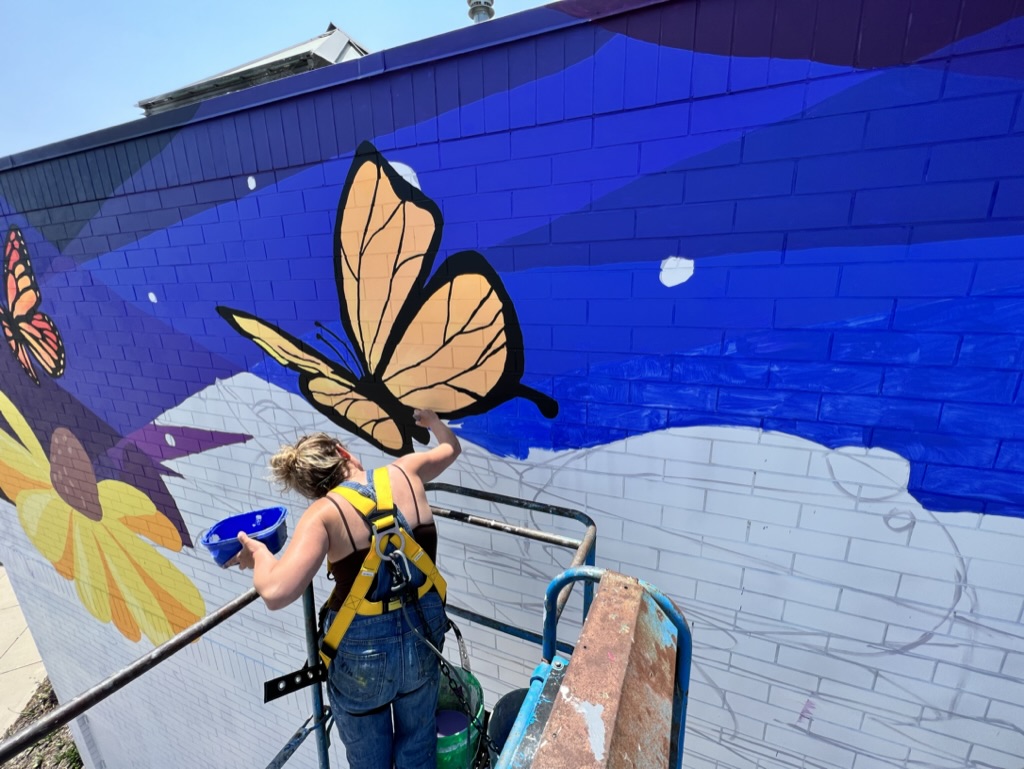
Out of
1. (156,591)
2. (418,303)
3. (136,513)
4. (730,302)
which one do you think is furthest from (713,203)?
(156,591)

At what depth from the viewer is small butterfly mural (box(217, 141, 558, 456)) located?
8.04 feet

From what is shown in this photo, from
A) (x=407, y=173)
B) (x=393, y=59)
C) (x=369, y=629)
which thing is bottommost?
(x=369, y=629)

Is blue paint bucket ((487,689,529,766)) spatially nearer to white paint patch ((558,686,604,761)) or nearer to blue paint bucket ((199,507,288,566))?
blue paint bucket ((199,507,288,566))

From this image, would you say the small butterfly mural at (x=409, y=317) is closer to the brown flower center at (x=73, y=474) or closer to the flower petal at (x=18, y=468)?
the brown flower center at (x=73, y=474)

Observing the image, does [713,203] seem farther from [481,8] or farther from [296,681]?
[296,681]

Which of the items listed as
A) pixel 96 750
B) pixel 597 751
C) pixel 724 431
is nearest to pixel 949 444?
pixel 724 431

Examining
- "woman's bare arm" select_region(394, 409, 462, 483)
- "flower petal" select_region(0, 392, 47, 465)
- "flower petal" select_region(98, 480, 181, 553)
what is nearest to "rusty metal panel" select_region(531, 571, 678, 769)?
"woman's bare arm" select_region(394, 409, 462, 483)

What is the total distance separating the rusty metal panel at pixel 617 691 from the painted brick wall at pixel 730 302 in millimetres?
1177

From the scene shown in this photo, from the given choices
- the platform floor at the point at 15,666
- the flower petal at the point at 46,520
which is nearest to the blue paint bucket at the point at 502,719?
the flower petal at the point at 46,520

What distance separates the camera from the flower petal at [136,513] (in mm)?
4328

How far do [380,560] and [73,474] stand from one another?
5.24m

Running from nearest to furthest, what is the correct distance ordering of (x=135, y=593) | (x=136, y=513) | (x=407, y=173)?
(x=407, y=173) < (x=136, y=513) < (x=135, y=593)

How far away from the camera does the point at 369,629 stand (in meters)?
1.85

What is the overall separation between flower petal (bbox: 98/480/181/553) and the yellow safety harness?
3.50 metres
